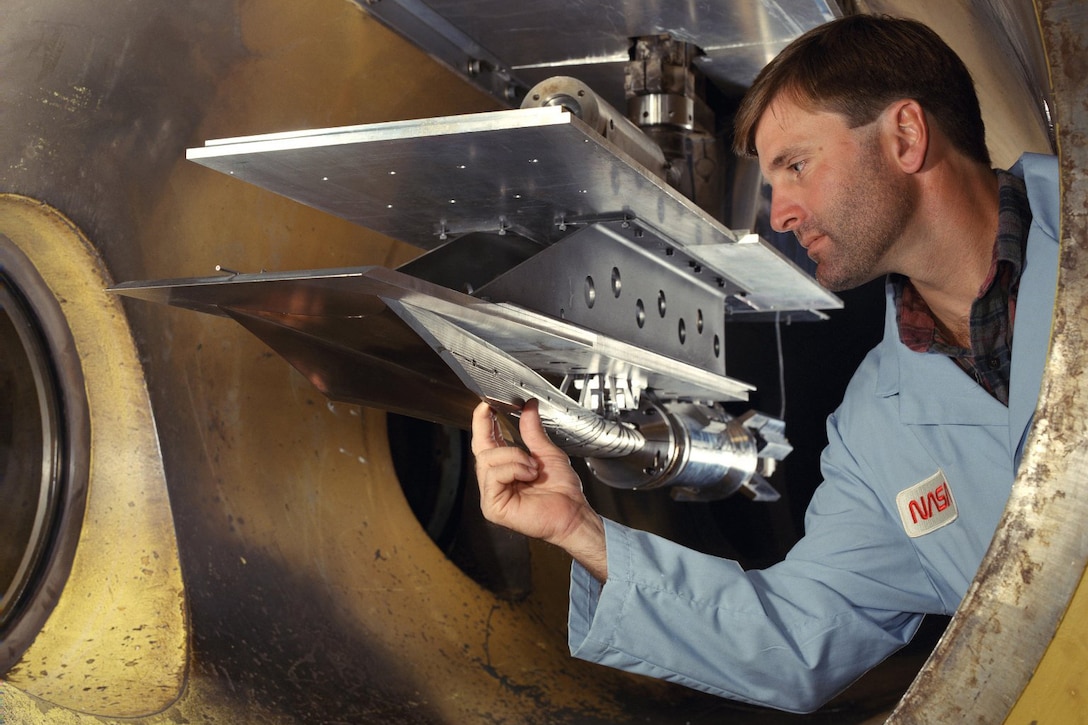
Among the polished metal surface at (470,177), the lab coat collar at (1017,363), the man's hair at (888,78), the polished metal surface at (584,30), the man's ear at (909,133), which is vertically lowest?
the lab coat collar at (1017,363)

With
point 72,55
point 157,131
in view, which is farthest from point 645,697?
point 72,55

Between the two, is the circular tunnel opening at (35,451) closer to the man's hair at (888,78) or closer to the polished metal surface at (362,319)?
the polished metal surface at (362,319)

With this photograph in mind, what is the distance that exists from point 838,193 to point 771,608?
43cm

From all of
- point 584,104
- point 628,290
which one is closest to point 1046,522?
point 584,104

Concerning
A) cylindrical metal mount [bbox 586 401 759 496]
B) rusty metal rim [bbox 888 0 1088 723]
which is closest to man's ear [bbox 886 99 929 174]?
rusty metal rim [bbox 888 0 1088 723]

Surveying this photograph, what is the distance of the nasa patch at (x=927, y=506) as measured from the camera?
0.96 m

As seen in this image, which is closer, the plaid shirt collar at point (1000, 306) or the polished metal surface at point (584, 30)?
the plaid shirt collar at point (1000, 306)

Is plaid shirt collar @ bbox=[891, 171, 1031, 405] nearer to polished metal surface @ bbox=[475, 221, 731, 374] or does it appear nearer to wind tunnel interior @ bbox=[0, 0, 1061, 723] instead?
polished metal surface @ bbox=[475, 221, 731, 374]

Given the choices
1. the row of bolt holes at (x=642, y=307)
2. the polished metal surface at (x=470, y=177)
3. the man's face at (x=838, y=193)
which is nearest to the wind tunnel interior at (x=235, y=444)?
the polished metal surface at (x=470, y=177)

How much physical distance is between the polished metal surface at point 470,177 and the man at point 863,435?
193mm

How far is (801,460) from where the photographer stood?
99.3 inches

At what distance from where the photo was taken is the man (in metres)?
0.92

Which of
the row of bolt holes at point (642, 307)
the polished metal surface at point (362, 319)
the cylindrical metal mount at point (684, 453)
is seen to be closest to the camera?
the polished metal surface at point (362, 319)

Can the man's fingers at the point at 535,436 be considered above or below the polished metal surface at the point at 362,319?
below
